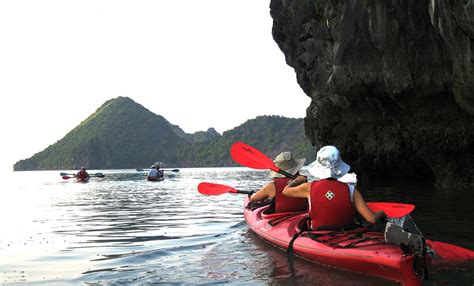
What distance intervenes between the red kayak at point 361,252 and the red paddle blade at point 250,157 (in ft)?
7.77

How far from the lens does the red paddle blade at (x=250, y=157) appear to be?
1028 cm

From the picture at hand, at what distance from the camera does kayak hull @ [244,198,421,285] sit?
17.7ft

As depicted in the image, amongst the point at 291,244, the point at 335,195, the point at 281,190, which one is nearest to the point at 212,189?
the point at 281,190

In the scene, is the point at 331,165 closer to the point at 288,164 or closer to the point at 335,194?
the point at 335,194

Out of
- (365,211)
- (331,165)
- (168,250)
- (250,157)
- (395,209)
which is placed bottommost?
(168,250)

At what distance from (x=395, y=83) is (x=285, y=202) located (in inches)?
500

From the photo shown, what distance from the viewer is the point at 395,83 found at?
1952 centimetres

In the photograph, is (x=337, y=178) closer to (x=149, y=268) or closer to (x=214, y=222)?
(x=149, y=268)

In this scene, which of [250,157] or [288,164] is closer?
[288,164]

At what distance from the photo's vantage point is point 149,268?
6.88m

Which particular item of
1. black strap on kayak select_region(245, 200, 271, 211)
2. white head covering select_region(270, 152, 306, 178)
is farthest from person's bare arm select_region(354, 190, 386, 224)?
black strap on kayak select_region(245, 200, 271, 211)

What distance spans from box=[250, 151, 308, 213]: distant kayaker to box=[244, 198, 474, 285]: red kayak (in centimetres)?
74

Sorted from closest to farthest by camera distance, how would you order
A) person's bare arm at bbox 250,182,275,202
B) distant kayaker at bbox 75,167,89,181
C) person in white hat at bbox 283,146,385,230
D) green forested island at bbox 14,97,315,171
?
person in white hat at bbox 283,146,385,230 < person's bare arm at bbox 250,182,275,202 < distant kayaker at bbox 75,167,89,181 < green forested island at bbox 14,97,315,171

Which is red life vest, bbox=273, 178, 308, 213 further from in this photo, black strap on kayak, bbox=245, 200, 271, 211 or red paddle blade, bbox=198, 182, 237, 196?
Answer: red paddle blade, bbox=198, 182, 237, 196
